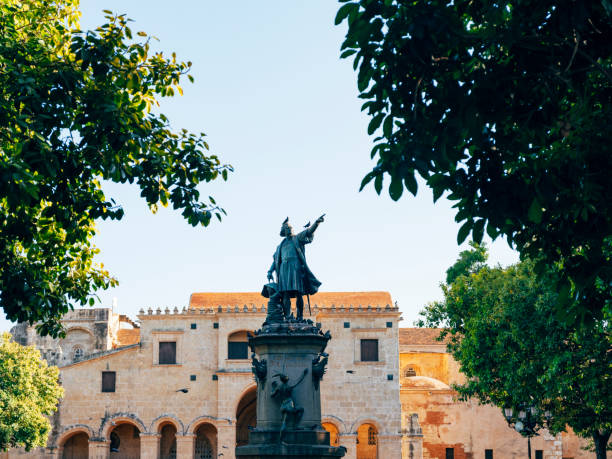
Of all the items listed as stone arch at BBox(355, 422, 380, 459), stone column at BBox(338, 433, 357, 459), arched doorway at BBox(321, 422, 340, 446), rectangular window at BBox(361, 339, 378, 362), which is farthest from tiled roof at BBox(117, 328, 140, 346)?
stone column at BBox(338, 433, 357, 459)

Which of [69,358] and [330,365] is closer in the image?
[330,365]

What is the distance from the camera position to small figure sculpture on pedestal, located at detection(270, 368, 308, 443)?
40.1 ft

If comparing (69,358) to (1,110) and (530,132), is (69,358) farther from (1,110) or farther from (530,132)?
(530,132)

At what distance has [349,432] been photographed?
36.1 m

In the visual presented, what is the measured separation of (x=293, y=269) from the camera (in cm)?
1377

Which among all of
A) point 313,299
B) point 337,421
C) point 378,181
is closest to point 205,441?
point 337,421

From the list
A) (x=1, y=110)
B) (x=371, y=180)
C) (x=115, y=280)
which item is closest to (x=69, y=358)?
(x=115, y=280)

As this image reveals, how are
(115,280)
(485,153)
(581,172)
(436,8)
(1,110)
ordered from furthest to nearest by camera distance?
1. (115,280)
2. (1,110)
3. (485,153)
4. (581,172)
5. (436,8)

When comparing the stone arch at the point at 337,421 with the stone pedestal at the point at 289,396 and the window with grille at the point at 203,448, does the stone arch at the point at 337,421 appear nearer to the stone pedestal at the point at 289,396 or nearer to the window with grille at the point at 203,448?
the window with grille at the point at 203,448

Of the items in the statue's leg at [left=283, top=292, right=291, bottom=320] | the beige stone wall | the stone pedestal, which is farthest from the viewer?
the beige stone wall

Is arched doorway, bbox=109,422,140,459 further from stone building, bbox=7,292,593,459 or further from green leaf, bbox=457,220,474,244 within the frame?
green leaf, bbox=457,220,474,244

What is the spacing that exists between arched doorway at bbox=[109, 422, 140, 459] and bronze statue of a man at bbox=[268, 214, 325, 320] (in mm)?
27787

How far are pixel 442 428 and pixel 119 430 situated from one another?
1755 centimetres

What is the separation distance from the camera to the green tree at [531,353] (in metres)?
20.1
